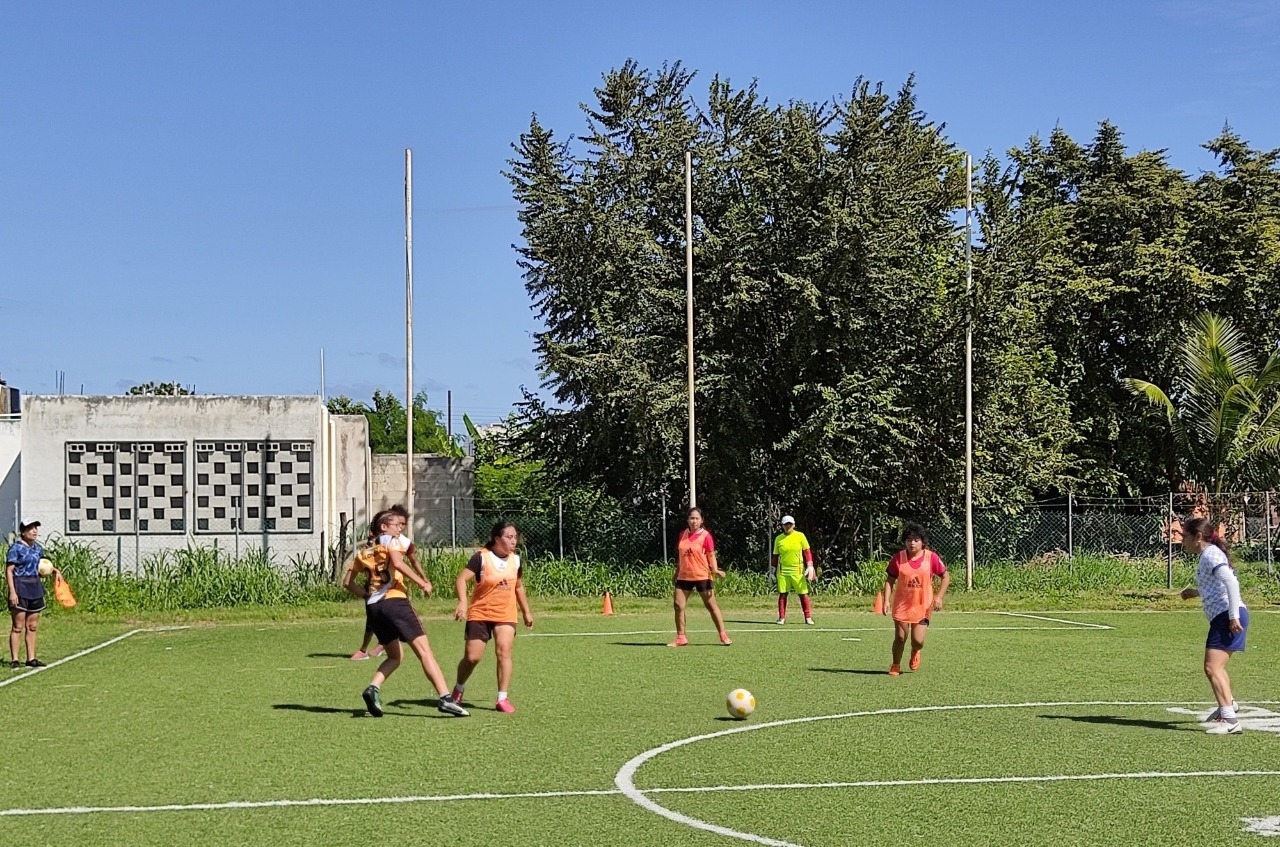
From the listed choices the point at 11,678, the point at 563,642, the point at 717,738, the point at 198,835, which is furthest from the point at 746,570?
the point at 198,835

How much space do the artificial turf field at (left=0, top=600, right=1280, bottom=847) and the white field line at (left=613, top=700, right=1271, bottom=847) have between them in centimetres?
4

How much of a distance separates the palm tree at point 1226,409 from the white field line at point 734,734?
82.3 ft

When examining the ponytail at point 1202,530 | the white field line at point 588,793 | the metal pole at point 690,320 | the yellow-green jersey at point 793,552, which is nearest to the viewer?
the white field line at point 588,793

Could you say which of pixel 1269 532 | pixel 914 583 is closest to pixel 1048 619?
pixel 1269 532

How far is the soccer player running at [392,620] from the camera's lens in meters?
13.1

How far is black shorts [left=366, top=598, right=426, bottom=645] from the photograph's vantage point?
13.1 meters

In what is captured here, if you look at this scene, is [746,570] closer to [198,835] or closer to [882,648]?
[882,648]

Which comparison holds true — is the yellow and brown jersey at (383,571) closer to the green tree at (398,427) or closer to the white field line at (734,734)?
the white field line at (734,734)

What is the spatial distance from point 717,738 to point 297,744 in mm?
3310

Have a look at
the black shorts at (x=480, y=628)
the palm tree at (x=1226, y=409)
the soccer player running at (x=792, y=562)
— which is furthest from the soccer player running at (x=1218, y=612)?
the palm tree at (x=1226, y=409)

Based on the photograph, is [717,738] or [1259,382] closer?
[717,738]

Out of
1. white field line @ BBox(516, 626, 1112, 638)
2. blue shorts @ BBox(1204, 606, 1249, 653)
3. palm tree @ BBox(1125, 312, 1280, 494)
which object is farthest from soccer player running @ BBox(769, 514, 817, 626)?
palm tree @ BBox(1125, 312, 1280, 494)

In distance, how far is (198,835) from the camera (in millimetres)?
8562

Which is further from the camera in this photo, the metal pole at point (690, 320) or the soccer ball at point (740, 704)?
the metal pole at point (690, 320)
